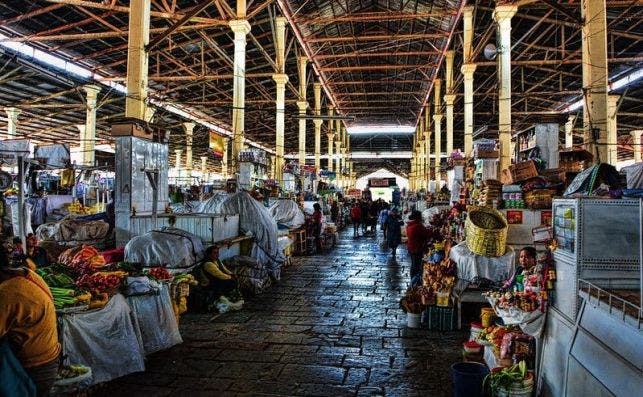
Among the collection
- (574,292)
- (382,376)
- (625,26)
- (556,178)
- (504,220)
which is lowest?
(382,376)

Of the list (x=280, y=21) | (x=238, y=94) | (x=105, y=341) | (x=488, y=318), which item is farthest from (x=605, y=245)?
(x=280, y=21)

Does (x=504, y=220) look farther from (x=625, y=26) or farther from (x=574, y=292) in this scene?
(x=625, y=26)

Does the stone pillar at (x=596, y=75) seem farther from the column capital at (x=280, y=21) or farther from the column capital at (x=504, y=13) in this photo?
the column capital at (x=280, y=21)

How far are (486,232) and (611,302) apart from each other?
11.6ft

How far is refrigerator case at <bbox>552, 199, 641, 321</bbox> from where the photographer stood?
3488 millimetres

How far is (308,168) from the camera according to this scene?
71.1 feet

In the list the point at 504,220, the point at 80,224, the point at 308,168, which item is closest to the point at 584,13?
the point at 504,220

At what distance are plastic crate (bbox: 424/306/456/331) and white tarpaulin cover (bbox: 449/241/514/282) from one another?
22.5 inches

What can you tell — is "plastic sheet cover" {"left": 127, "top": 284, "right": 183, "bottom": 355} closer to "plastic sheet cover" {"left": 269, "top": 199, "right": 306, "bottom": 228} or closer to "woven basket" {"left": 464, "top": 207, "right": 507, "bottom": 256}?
"woven basket" {"left": 464, "top": 207, "right": 507, "bottom": 256}

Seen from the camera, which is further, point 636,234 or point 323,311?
point 323,311

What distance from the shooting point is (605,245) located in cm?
352

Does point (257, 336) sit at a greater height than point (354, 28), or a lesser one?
lesser

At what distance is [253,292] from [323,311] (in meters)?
1.75

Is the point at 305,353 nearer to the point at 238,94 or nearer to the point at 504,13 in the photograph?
the point at 238,94
